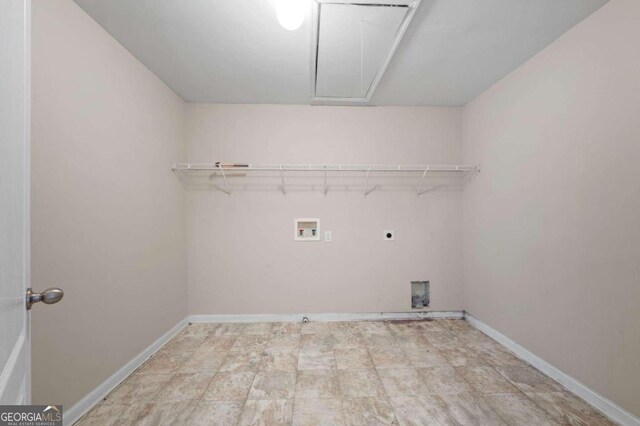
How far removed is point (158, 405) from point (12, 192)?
1.68 meters

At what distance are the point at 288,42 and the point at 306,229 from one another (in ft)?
5.85

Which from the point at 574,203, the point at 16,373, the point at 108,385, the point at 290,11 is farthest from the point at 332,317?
the point at 290,11

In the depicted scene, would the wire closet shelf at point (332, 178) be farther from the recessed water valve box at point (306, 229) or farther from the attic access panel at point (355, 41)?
the attic access panel at point (355, 41)

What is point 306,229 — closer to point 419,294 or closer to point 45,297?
point 419,294

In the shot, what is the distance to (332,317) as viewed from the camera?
2.85m

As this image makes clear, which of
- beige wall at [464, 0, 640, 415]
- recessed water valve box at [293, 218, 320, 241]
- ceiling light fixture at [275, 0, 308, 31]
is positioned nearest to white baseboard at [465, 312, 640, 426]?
beige wall at [464, 0, 640, 415]

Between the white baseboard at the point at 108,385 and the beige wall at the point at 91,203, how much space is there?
0.04 meters

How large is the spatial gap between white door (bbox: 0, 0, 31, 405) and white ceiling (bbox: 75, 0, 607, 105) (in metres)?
1.15

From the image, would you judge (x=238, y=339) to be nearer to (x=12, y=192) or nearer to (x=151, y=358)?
(x=151, y=358)

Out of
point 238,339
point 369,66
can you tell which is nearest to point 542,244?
point 369,66

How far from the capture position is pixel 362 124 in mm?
2910

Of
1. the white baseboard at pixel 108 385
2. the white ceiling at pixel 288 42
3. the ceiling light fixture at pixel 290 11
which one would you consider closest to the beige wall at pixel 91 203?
the white baseboard at pixel 108 385

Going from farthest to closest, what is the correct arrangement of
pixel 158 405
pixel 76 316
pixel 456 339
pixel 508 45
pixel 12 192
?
1. pixel 456 339
2. pixel 508 45
3. pixel 158 405
4. pixel 76 316
5. pixel 12 192

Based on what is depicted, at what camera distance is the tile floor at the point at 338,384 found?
1.54m
